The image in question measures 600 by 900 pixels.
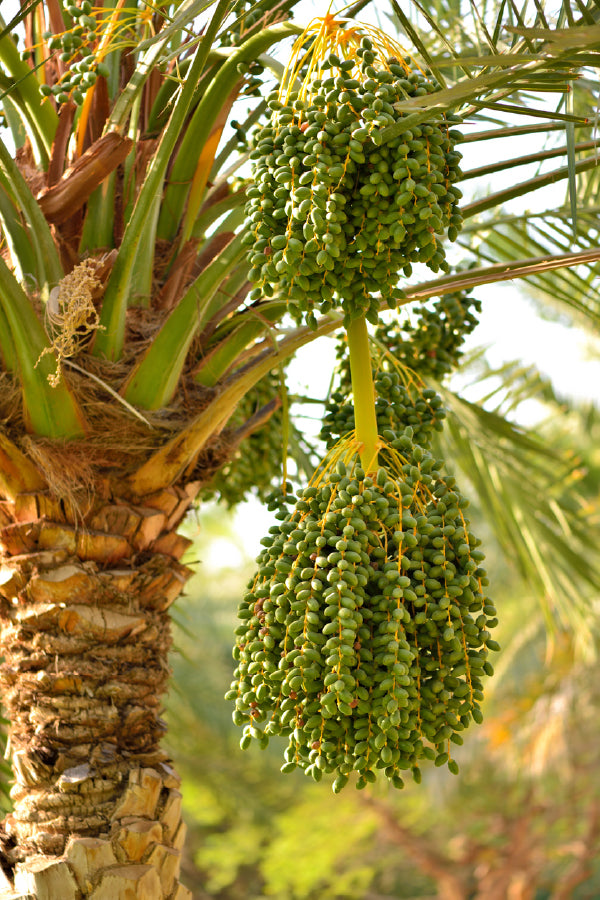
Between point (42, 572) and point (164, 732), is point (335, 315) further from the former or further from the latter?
point (164, 732)

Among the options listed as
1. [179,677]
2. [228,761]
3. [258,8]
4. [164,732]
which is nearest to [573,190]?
[258,8]

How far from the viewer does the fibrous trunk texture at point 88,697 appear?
5.18ft

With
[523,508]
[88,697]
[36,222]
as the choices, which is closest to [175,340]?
[36,222]

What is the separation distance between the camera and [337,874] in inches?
453

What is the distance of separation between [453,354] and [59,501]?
1062 millimetres

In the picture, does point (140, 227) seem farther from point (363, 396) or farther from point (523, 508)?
point (523, 508)

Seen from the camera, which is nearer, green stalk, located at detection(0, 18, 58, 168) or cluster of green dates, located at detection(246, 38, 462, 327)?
cluster of green dates, located at detection(246, 38, 462, 327)

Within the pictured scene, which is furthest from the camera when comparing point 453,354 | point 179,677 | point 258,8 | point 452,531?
point 179,677

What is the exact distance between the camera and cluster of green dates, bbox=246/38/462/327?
126 centimetres

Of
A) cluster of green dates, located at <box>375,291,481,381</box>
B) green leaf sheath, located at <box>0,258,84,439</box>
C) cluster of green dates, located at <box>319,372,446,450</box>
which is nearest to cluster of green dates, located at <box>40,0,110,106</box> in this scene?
green leaf sheath, located at <box>0,258,84,439</box>

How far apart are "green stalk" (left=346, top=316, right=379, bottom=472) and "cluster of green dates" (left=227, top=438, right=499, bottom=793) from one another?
53mm

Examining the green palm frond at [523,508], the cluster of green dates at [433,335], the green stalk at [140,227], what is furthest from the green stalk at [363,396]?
the green palm frond at [523,508]

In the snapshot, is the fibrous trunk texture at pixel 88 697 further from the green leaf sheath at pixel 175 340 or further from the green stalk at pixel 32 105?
the green stalk at pixel 32 105

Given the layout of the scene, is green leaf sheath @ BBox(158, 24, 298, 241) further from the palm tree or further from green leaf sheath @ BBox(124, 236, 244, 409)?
green leaf sheath @ BBox(124, 236, 244, 409)
